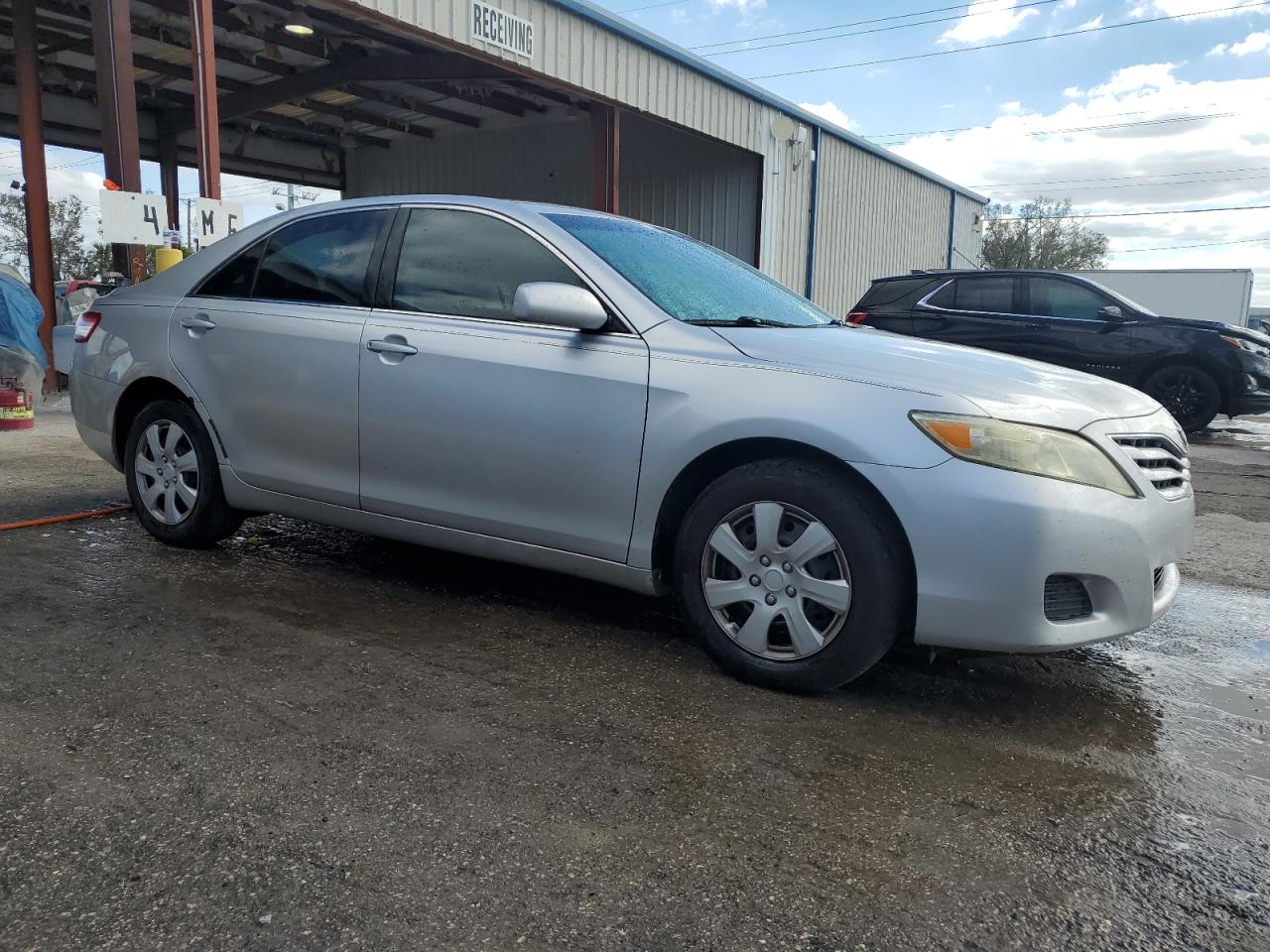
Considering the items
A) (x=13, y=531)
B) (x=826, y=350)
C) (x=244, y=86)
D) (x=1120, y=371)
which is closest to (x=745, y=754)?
(x=826, y=350)

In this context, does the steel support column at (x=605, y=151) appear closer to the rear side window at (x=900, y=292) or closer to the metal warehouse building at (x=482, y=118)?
the metal warehouse building at (x=482, y=118)

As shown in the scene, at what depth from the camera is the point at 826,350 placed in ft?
9.64

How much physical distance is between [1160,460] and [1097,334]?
7.99m

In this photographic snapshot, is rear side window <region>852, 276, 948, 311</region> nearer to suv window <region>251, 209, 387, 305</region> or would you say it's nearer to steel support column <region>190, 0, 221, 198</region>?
steel support column <region>190, 0, 221, 198</region>

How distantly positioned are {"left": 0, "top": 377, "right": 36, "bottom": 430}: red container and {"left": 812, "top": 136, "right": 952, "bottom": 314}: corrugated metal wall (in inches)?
539

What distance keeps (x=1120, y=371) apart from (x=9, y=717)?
10264mm

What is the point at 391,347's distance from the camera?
3.50 meters

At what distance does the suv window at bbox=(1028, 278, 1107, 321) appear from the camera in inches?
395

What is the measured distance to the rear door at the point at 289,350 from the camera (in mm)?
3674

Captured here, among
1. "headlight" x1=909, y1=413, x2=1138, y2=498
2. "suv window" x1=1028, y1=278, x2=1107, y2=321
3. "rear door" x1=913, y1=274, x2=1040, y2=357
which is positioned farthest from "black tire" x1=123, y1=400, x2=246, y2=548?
"suv window" x1=1028, y1=278, x2=1107, y2=321

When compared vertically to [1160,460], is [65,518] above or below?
below

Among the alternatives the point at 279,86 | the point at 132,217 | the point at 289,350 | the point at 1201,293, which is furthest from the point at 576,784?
the point at 1201,293

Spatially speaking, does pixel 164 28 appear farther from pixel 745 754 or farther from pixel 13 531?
pixel 745 754

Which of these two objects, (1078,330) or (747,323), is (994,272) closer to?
(1078,330)
